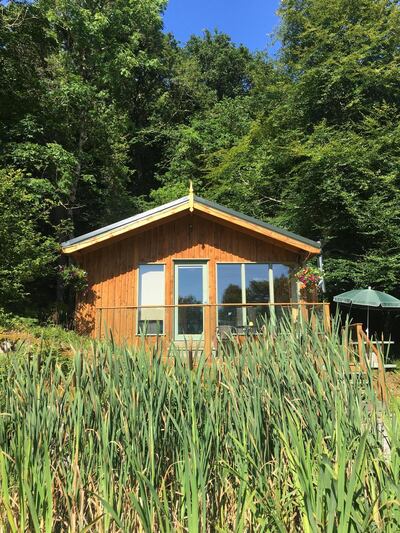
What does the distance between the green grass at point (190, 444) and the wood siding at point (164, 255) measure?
7.58 metres

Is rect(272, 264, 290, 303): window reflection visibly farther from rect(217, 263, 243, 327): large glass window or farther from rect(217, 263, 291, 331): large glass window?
rect(217, 263, 243, 327): large glass window

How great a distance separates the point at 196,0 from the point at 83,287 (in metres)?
17.6

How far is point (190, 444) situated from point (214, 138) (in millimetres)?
20327

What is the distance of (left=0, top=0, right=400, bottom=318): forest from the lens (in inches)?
525

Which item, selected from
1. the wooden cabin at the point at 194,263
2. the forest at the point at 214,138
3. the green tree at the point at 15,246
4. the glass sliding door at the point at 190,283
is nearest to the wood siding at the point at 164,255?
the wooden cabin at the point at 194,263

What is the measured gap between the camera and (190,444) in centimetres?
212

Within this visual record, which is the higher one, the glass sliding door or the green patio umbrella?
the glass sliding door

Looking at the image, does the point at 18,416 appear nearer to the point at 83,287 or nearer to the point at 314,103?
the point at 83,287

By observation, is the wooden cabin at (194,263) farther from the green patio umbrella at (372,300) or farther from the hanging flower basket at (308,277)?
the green patio umbrella at (372,300)

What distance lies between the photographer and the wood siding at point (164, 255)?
1031 cm

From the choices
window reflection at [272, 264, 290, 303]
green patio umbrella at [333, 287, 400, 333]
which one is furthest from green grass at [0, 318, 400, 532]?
green patio umbrella at [333, 287, 400, 333]

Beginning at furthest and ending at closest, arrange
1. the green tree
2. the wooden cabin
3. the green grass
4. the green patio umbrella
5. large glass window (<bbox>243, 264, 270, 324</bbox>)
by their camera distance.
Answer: large glass window (<bbox>243, 264, 270, 324</bbox>), the wooden cabin, the green patio umbrella, the green tree, the green grass

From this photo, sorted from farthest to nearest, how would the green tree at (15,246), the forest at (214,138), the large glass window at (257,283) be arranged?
1. the forest at (214,138)
2. the large glass window at (257,283)
3. the green tree at (15,246)

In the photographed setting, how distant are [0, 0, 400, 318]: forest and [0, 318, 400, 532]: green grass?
26.8 feet
